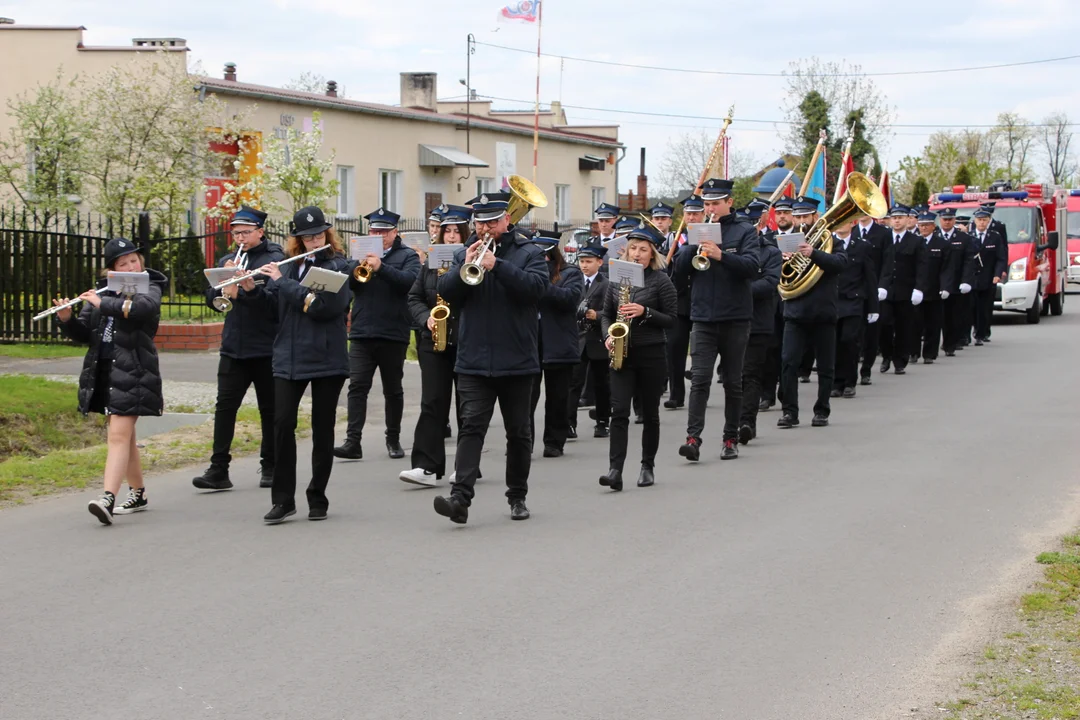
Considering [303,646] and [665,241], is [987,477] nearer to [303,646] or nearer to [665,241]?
[665,241]

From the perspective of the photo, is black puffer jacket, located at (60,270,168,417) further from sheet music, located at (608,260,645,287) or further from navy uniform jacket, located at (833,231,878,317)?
navy uniform jacket, located at (833,231,878,317)

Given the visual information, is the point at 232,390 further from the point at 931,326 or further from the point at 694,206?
the point at 931,326

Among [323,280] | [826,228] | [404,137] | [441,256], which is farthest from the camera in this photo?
[404,137]

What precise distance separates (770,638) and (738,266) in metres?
5.46

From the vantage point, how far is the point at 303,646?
20.5 ft

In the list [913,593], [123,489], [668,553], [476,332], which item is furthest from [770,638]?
[123,489]

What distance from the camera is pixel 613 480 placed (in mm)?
10109

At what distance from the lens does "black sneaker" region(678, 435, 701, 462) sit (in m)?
11.3

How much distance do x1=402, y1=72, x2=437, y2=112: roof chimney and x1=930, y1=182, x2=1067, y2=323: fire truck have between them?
19532 mm

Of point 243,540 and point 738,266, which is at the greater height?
point 738,266

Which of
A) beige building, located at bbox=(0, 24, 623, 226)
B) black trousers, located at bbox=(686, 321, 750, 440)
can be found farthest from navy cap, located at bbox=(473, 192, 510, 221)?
beige building, located at bbox=(0, 24, 623, 226)

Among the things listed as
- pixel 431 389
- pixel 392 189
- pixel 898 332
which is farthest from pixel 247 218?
pixel 392 189

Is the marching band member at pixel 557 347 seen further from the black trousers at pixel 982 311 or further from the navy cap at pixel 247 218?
the black trousers at pixel 982 311

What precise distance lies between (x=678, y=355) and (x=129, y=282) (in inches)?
291
